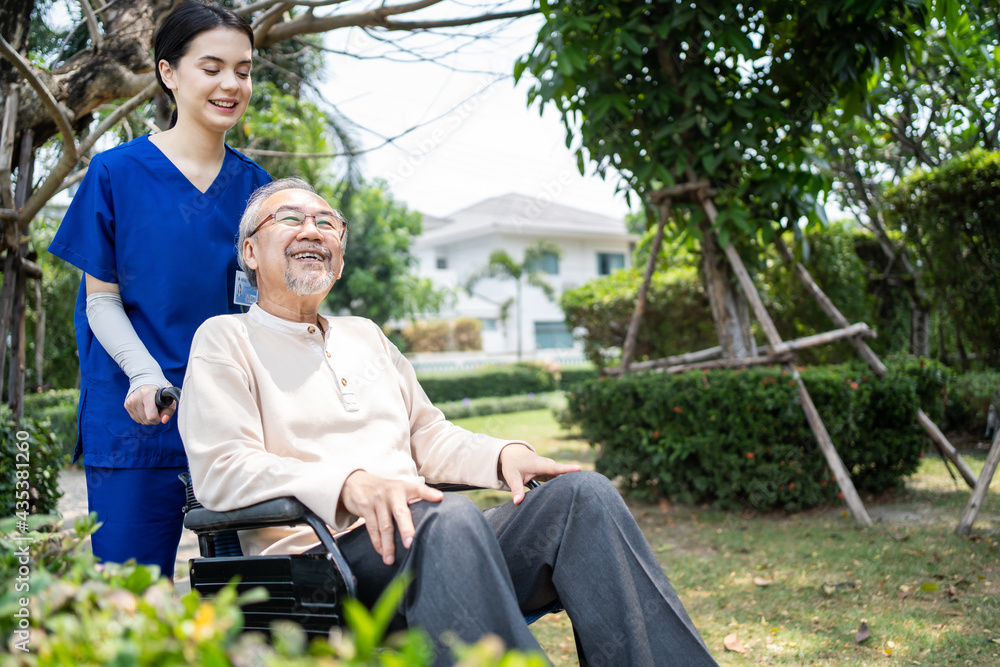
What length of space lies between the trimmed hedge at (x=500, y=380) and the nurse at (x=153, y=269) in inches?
420

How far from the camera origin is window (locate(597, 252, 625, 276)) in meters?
29.6

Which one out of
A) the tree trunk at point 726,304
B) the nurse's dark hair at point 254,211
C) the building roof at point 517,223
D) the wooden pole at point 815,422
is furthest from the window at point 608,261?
the nurse's dark hair at point 254,211

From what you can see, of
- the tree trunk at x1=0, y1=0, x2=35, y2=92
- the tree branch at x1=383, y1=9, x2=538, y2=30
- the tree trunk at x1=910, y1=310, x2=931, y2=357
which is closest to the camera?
the tree trunk at x1=0, y1=0, x2=35, y2=92

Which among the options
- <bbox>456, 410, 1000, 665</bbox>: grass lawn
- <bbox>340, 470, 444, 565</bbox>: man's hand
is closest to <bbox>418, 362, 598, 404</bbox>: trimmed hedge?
<bbox>456, 410, 1000, 665</bbox>: grass lawn

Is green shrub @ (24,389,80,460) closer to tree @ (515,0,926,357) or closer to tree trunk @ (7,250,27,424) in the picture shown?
tree trunk @ (7,250,27,424)

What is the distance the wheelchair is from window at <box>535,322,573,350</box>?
26806 millimetres

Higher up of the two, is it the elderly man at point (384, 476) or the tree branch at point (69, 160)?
the tree branch at point (69, 160)

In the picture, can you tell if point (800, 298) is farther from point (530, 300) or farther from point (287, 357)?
point (530, 300)

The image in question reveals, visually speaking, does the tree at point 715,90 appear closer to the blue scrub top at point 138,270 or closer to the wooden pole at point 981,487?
the wooden pole at point 981,487

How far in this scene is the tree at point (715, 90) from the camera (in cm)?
408

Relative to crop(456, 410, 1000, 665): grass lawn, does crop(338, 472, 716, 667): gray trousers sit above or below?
above

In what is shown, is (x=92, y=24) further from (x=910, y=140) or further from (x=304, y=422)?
(x=910, y=140)

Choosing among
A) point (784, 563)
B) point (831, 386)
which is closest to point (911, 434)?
point (831, 386)

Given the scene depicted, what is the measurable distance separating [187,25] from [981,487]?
12.6 ft
